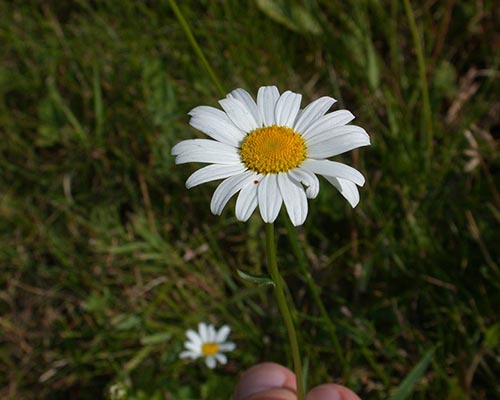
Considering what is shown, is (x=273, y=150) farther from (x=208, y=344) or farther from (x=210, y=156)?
Result: (x=208, y=344)

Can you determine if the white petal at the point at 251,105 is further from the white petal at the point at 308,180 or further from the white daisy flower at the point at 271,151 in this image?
the white petal at the point at 308,180

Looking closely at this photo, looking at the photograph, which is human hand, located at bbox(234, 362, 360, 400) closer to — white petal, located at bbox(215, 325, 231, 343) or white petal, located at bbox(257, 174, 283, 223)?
white petal, located at bbox(257, 174, 283, 223)

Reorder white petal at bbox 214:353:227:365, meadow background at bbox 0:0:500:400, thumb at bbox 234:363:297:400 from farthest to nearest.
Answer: white petal at bbox 214:353:227:365
meadow background at bbox 0:0:500:400
thumb at bbox 234:363:297:400

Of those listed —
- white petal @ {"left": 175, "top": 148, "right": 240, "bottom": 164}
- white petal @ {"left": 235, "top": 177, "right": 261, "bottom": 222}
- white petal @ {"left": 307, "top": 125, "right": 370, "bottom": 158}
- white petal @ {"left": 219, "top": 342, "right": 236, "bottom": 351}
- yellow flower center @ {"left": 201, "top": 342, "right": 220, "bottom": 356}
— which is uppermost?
white petal @ {"left": 307, "top": 125, "right": 370, "bottom": 158}

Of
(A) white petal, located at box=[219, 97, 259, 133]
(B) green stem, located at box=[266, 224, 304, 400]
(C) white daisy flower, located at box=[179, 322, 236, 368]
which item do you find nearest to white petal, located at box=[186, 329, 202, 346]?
(C) white daisy flower, located at box=[179, 322, 236, 368]

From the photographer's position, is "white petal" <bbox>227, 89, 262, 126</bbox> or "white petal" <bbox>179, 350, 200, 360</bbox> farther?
"white petal" <bbox>179, 350, 200, 360</bbox>

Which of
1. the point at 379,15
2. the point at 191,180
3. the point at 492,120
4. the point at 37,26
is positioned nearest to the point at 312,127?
the point at 191,180

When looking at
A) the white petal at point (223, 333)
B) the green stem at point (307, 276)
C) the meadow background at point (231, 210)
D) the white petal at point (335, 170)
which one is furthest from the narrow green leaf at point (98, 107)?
the white petal at point (335, 170)
